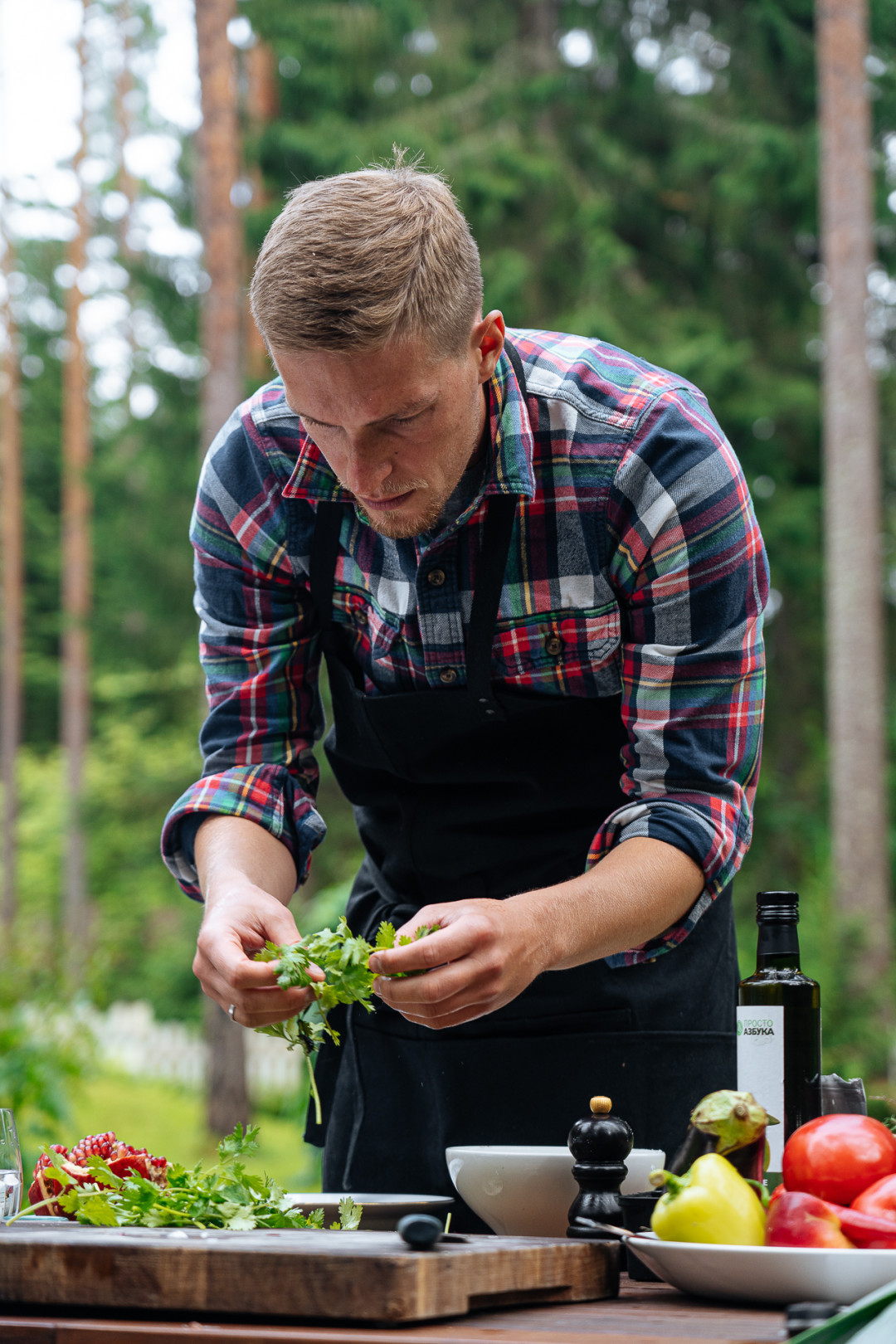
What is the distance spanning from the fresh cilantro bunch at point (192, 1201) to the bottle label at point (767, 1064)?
0.43 m

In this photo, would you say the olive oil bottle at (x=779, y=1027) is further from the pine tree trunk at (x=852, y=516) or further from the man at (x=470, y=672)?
the pine tree trunk at (x=852, y=516)

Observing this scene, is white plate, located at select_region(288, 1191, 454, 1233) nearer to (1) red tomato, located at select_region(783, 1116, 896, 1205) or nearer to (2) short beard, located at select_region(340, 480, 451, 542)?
(1) red tomato, located at select_region(783, 1116, 896, 1205)

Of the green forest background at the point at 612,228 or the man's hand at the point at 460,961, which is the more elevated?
the green forest background at the point at 612,228

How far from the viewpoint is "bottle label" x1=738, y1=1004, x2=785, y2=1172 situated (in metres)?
1.50

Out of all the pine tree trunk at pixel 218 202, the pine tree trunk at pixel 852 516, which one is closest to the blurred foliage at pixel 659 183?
the pine tree trunk at pixel 218 202

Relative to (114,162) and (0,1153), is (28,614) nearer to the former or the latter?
(114,162)

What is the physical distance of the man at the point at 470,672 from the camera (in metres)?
1.75

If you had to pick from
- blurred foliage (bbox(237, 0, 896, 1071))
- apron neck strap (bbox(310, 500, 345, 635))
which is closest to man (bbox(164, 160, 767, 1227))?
apron neck strap (bbox(310, 500, 345, 635))

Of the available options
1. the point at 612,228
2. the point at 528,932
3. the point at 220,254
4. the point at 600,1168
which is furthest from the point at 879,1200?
the point at 612,228

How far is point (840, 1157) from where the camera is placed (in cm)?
120

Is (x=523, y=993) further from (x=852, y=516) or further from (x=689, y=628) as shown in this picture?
(x=852, y=516)

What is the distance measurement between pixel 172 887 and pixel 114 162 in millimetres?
9615

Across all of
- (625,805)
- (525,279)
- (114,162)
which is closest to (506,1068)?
(625,805)

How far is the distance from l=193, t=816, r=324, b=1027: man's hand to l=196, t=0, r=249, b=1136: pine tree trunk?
842 centimetres
